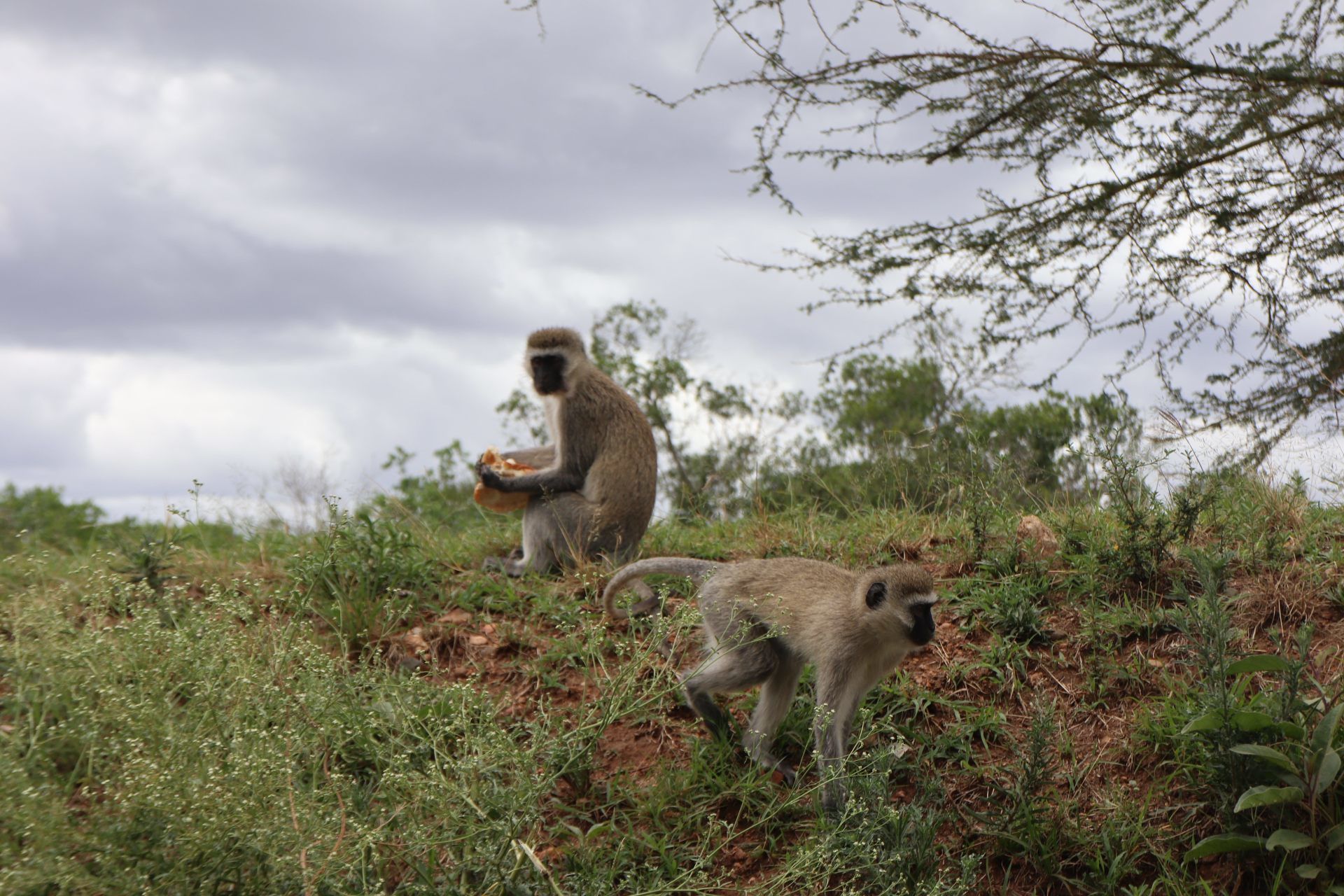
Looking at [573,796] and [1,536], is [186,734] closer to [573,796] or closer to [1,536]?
[573,796]

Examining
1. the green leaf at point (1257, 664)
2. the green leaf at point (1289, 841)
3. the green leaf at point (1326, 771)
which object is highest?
the green leaf at point (1257, 664)

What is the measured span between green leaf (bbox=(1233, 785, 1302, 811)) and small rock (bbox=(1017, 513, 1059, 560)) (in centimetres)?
220

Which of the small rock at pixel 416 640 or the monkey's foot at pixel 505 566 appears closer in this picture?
the small rock at pixel 416 640

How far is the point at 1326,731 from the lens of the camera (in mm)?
4617

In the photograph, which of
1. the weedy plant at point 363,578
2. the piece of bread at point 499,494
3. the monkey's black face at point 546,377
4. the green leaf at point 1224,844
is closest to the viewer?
the green leaf at point 1224,844

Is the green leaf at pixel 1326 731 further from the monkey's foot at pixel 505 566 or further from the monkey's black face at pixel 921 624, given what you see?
the monkey's foot at pixel 505 566

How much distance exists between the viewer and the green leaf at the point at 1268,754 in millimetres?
4488

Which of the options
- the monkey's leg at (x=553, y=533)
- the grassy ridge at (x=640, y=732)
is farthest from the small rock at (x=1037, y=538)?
the monkey's leg at (x=553, y=533)

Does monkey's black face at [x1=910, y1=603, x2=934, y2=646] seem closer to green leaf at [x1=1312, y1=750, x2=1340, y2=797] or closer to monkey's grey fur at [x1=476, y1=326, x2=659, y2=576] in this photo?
green leaf at [x1=1312, y1=750, x2=1340, y2=797]

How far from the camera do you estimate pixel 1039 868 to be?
4.74m

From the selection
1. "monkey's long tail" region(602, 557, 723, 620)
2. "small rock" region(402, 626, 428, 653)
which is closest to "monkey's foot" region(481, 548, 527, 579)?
"small rock" region(402, 626, 428, 653)

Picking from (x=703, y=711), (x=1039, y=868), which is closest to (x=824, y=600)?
(x=703, y=711)

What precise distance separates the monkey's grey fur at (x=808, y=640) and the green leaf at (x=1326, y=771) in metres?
1.57

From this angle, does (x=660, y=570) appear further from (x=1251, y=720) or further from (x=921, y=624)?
(x=1251, y=720)
